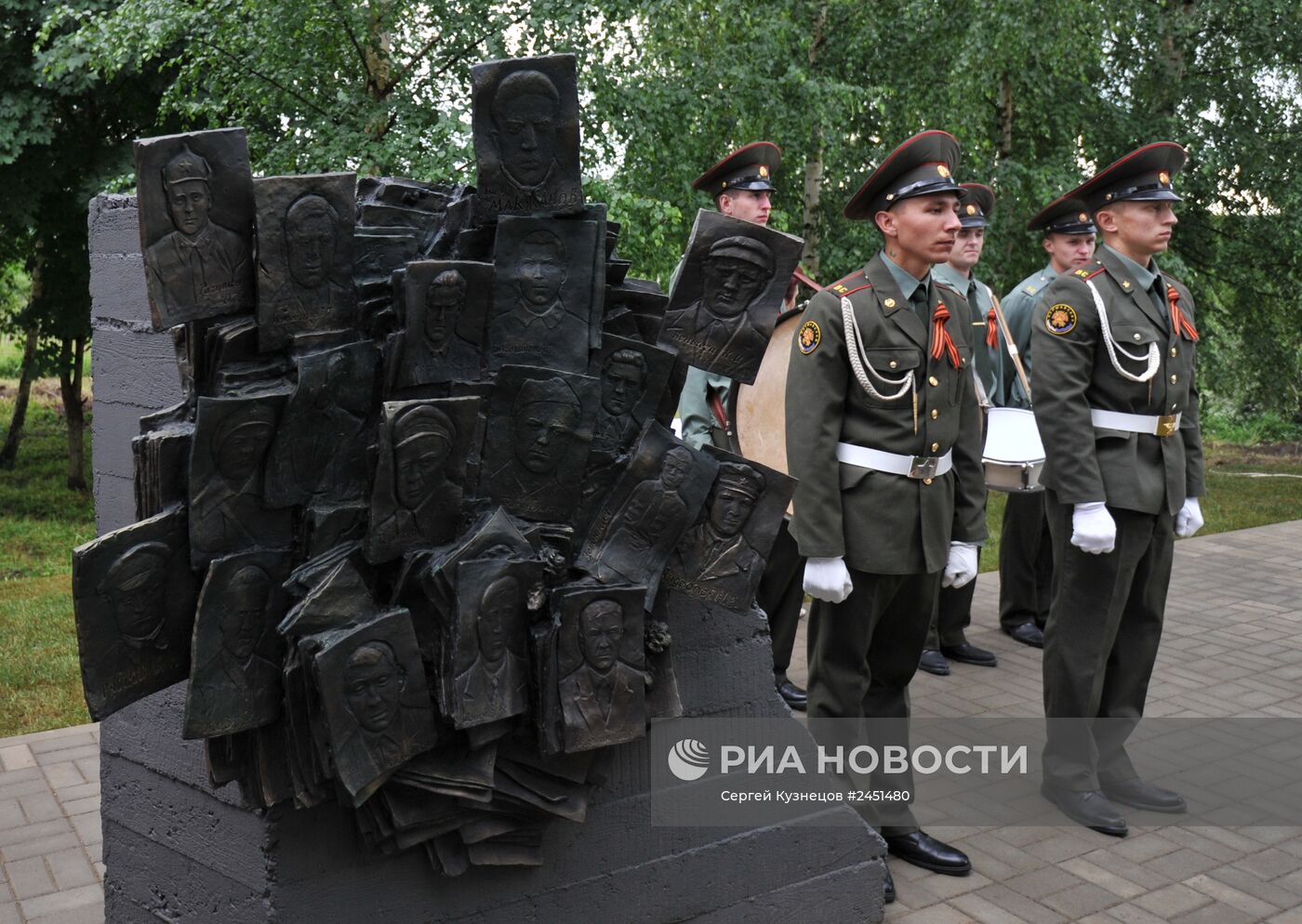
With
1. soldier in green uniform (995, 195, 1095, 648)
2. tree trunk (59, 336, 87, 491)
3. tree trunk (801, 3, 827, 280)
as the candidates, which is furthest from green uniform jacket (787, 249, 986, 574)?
→ tree trunk (59, 336, 87, 491)

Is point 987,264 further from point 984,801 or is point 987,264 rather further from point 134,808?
point 134,808

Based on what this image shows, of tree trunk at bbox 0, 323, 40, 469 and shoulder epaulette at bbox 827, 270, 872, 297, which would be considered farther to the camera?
tree trunk at bbox 0, 323, 40, 469

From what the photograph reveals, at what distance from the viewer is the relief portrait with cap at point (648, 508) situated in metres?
2.85

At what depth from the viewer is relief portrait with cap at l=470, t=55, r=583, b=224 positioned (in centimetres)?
258

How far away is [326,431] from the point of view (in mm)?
2525

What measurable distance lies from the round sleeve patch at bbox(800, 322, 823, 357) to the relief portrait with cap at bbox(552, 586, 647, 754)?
1152mm

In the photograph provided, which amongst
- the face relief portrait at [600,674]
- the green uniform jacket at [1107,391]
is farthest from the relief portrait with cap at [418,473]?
the green uniform jacket at [1107,391]

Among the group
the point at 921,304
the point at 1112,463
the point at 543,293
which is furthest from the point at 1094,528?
the point at 543,293

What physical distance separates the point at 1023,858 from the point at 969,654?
2.14 meters

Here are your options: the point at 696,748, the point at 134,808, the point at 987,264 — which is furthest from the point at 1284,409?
the point at 134,808

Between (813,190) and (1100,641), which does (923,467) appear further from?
(813,190)

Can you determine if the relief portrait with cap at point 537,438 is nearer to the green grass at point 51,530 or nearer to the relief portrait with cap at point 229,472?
the relief portrait with cap at point 229,472

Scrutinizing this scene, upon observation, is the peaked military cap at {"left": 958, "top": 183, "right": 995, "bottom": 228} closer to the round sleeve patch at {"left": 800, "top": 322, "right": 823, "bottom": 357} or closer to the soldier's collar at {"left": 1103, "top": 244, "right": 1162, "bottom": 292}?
the soldier's collar at {"left": 1103, "top": 244, "right": 1162, "bottom": 292}

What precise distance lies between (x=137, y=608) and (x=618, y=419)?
109 cm
